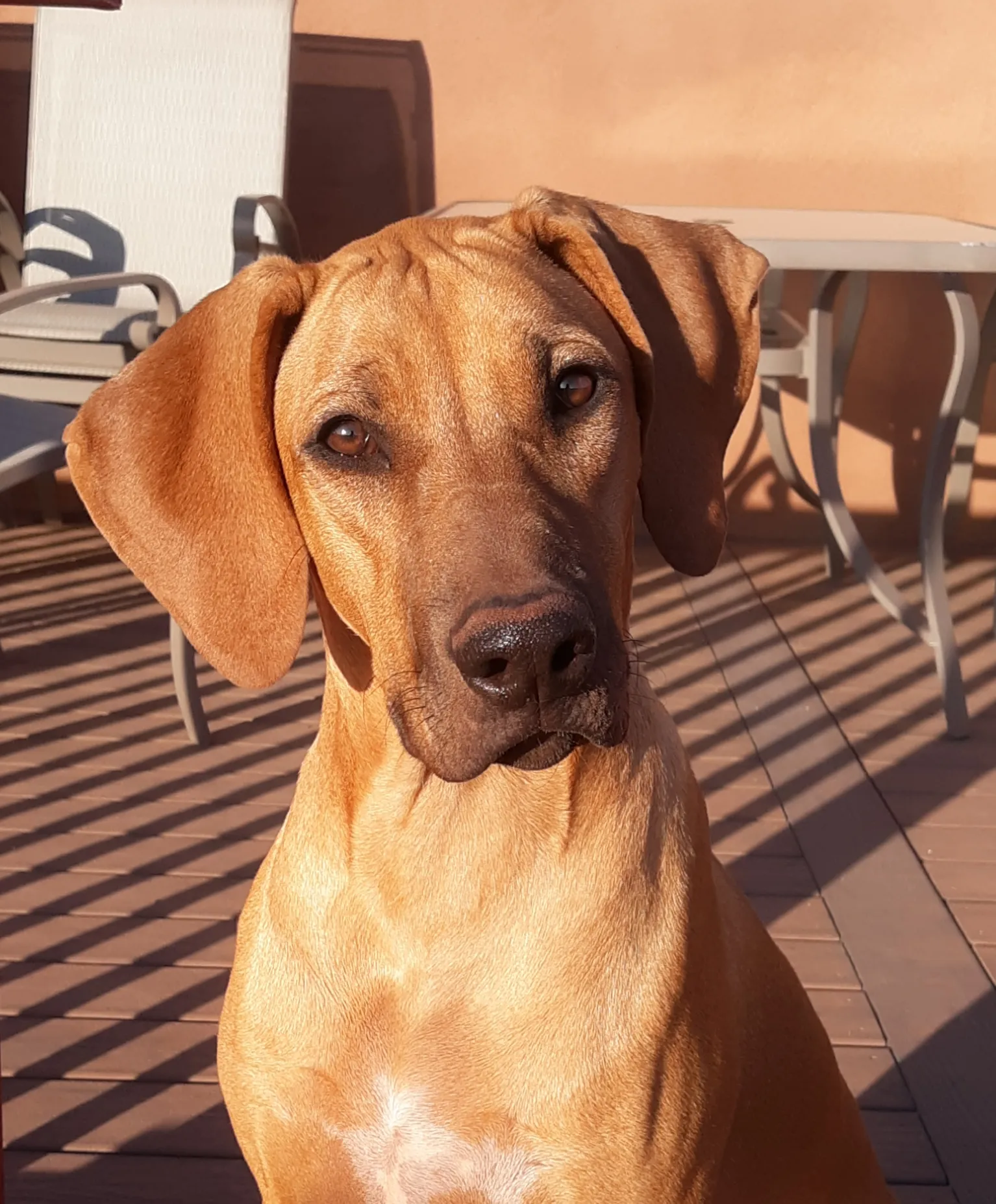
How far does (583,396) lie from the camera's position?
1.62m

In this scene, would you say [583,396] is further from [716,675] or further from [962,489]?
[962,489]

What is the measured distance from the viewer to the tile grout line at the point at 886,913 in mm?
2408

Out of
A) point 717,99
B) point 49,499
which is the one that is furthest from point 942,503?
point 49,499

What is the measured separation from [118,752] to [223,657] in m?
2.14

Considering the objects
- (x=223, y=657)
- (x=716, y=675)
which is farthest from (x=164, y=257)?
(x=223, y=657)

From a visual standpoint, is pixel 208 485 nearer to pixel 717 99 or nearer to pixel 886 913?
pixel 886 913

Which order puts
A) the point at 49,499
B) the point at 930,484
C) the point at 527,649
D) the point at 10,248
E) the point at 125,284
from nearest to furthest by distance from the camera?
the point at 527,649, the point at 125,284, the point at 930,484, the point at 10,248, the point at 49,499

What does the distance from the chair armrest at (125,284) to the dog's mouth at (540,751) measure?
2384mm

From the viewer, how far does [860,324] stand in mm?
4906

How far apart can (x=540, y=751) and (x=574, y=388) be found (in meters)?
0.45

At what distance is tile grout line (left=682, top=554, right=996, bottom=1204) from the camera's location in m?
2.41

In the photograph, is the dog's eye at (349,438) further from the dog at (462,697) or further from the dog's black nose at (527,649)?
the dog's black nose at (527,649)

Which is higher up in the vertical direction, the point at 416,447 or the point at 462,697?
the point at 416,447

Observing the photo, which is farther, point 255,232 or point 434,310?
point 255,232
